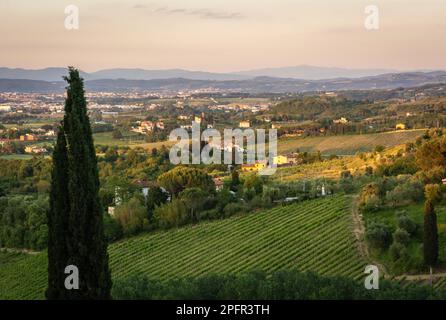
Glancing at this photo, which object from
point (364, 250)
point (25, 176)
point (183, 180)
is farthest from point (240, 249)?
point (25, 176)

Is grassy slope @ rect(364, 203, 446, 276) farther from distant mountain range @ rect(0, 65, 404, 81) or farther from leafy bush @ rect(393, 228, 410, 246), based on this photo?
distant mountain range @ rect(0, 65, 404, 81)

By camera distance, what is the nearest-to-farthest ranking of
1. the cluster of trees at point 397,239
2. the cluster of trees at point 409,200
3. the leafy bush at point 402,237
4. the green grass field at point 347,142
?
the cluster of trees at point 409,200 < the cluster of trees at point 397,239 < the leafy bush at point 402,237 < the green grass field at point 347,142

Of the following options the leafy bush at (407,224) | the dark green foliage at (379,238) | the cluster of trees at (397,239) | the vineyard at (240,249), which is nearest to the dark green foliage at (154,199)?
the vineyard at (240,249)

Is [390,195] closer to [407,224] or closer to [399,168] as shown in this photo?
[407,224]

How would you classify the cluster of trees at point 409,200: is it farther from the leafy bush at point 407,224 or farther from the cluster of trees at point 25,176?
the cluster of trees at point 25,176

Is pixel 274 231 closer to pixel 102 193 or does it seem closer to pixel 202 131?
pixel 102 193

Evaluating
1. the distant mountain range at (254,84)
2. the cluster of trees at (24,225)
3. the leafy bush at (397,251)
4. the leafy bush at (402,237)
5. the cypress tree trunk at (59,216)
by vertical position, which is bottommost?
the cluster of trees at (24,225)

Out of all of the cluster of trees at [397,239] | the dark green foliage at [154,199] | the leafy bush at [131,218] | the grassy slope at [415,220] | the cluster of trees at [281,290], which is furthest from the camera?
the dark green foliage at [154,199]

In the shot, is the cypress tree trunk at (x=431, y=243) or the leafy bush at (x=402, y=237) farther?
the leafy bush at (x=402, y=237)
